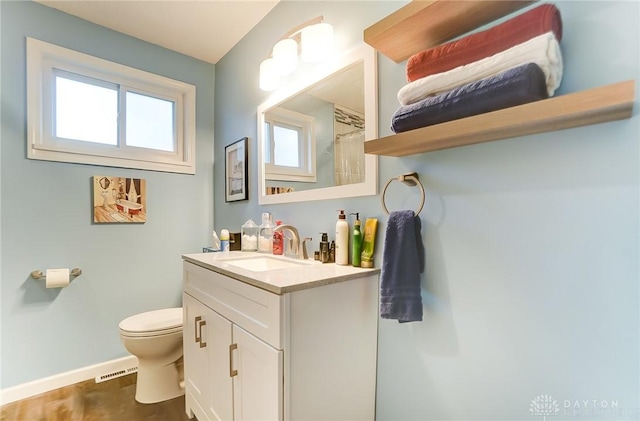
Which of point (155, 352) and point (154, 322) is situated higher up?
point (154, 322)

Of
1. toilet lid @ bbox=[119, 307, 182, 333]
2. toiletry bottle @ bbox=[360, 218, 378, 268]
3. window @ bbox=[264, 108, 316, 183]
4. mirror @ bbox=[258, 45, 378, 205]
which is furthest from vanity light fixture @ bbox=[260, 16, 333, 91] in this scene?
toilet lid @ bbox=[119, 307, 182, 333]

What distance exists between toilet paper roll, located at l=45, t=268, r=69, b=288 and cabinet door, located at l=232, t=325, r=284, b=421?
1.48 metres

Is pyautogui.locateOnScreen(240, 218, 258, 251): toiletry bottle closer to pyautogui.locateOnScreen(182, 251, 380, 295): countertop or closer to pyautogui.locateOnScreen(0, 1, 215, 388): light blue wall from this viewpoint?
pyautogui.locateOnScreen(182, 251, 380, 295): countertop

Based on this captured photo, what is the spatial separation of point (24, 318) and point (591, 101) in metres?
2.81

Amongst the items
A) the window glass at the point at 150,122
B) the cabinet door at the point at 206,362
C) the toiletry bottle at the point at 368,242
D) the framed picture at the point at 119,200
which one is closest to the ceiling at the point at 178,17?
the window glass at the point at 150,122

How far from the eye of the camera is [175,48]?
7.47 ft

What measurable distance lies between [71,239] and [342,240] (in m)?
1.89

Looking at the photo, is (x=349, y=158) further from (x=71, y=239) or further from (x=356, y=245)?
(x=71, y=239)

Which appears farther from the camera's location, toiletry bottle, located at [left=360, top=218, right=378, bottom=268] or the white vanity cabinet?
toiletry bottle, located at [left=360, top=218, right=378, bottom=268]

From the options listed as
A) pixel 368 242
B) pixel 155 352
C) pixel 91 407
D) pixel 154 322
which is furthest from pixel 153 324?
pixel 368 242

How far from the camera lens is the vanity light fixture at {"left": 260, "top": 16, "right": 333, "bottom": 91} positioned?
134 cm

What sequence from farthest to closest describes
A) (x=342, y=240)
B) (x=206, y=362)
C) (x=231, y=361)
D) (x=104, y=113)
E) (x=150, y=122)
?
(x=150, y=122) < (x=104, y=113) < (x=206, y=362) < (x=342, y=240) < (x=231, y=361)

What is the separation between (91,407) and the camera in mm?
1652

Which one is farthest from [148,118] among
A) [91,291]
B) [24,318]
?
[24,318]
